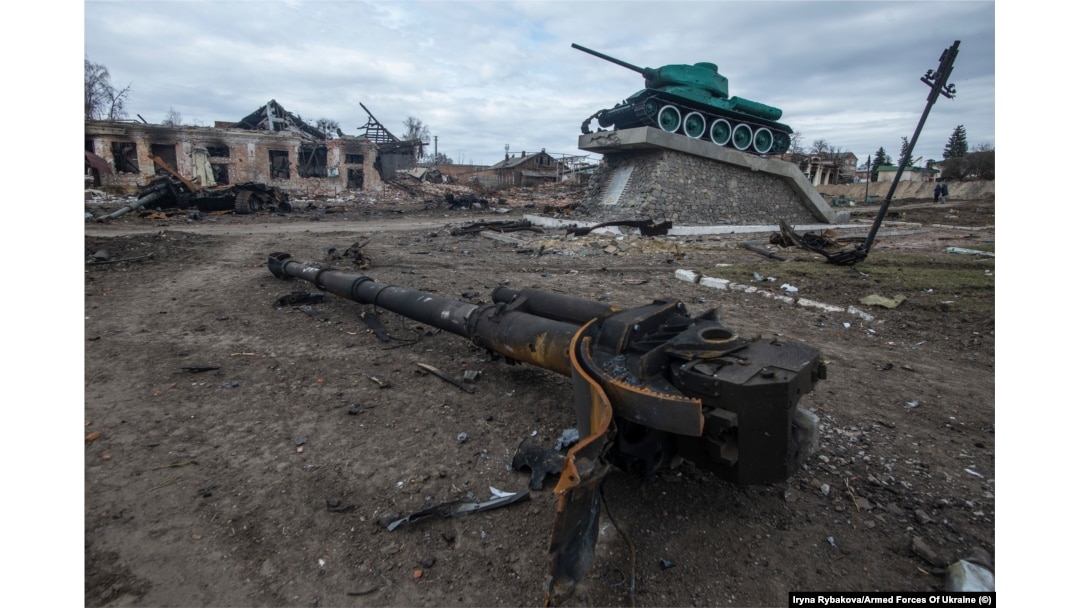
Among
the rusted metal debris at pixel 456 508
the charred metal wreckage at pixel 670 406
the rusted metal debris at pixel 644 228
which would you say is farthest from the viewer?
the rusted metal debris at pixel 644 228

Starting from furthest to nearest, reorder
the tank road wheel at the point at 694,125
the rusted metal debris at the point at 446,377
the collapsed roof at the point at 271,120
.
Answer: the collapsed roof at the point at 271,120, the tank road wheel at the point at 694,125, the rusted metal debris at the point at 446,377

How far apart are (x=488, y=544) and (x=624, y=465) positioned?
0.69 meters

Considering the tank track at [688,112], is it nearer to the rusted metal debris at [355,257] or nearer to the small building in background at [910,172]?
the rusted metal debris at [355,257]

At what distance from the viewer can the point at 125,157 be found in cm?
2605

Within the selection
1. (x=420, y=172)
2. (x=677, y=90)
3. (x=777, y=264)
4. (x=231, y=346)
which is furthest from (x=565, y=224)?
(x=420, y=172)

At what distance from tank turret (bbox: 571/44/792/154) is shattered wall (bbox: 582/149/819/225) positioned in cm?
120

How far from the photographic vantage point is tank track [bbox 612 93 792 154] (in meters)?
16.5

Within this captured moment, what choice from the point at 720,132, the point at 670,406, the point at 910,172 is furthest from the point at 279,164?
the point at 910,172

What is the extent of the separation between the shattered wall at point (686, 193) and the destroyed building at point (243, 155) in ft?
60.0

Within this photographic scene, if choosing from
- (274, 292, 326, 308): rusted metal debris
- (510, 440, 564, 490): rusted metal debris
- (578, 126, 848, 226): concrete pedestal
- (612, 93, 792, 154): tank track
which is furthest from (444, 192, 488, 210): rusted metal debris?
(510, 440, 564, 490): rusted metal debris

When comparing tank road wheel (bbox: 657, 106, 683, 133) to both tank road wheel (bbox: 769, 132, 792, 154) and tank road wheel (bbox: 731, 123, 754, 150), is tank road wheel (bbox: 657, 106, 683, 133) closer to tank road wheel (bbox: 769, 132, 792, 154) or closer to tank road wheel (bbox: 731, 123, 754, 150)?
tank road wheel (bbox: 731, 123, 754, 150)

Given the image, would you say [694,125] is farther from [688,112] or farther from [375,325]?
[375,325]

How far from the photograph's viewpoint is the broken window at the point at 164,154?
26.3 metres

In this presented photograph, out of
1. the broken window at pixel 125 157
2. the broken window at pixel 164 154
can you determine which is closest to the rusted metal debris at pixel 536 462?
the broken window at pixel 164 154
